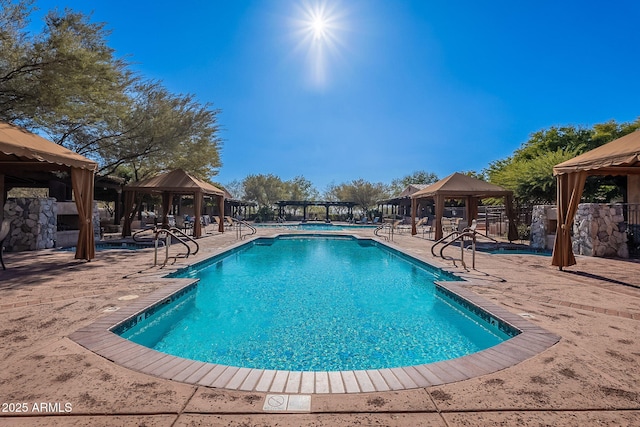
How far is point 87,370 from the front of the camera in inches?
90.8

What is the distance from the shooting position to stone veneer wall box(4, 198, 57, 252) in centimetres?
864

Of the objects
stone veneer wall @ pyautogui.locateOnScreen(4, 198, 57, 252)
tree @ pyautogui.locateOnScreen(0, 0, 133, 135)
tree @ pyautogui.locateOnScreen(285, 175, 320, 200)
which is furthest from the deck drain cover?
tree @ pyautogui.locateOnScreen(285, 175, 320, 200)

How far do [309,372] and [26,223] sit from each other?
10.4 meters

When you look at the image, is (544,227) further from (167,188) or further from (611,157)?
(167,188)

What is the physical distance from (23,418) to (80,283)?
155 inches

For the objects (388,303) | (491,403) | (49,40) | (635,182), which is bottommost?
(388,303)

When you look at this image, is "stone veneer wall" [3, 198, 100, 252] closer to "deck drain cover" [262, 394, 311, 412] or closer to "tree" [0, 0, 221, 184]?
"tree" [0, 0, 221, 184]

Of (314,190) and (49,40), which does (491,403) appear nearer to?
(49,40)

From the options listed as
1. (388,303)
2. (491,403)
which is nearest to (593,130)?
(388,303)

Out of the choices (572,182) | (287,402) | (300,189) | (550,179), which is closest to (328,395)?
(287,402)

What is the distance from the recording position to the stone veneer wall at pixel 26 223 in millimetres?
8641

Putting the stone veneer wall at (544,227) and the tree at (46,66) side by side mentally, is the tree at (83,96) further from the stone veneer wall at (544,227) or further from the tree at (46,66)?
the stone veneer wall at (544,227)

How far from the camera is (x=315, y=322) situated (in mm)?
4539

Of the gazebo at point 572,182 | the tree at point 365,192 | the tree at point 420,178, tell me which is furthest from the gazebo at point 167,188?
the tree at point 420,178
